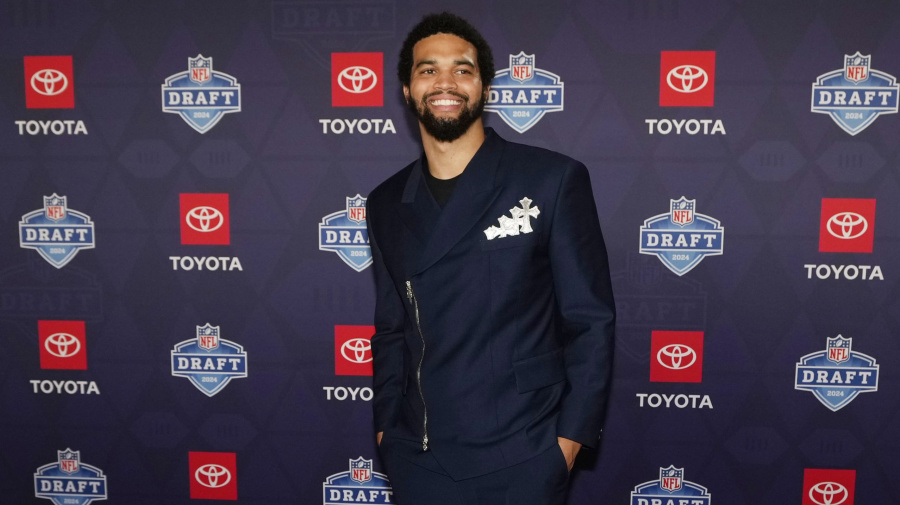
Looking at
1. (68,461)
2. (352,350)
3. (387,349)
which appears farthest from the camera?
(68,461)

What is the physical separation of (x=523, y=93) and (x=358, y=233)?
2.76 ft

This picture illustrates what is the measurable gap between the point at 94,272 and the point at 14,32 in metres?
1.02

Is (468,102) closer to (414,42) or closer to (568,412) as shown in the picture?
(414,42)

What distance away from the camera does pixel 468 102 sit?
1587 millimetres

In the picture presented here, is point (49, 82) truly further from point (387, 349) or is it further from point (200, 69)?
point (387, 349)

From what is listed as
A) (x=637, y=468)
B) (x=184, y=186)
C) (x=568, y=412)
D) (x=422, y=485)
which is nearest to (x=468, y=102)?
(x=568, y=412)

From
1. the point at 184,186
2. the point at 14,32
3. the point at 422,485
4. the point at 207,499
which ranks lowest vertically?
the point at 207,499

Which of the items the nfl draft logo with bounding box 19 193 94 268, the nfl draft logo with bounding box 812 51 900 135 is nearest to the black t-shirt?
the nfl draft logo with bounding box 812 51 900 135

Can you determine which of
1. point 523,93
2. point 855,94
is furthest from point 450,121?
point 855,94

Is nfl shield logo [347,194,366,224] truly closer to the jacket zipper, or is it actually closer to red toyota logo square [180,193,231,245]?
red toyota logo square [180,193,231,245]

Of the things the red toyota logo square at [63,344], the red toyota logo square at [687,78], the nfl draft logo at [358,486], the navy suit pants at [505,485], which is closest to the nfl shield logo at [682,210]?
the red toyota logo square at [687,78]

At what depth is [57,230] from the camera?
2.64 m

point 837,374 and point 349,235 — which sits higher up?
point 349,235

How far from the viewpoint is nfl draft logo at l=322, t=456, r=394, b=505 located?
8.63ft
